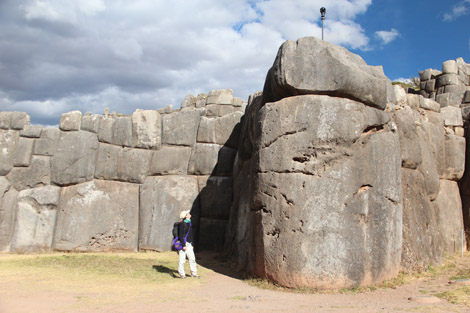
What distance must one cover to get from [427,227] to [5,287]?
835 cm

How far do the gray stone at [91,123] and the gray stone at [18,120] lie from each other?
5.03 ft

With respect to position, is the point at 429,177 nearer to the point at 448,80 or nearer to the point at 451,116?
the point at 451,116

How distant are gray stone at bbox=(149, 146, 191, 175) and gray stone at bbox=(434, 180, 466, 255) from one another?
21.7 ft

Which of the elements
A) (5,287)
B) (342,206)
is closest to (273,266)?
(342,206)

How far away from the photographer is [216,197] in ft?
39.1

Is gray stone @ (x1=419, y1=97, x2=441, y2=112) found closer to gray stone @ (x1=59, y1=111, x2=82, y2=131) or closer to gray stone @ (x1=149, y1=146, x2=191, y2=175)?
gray stone @ (x1=149, y1=146, x2=191, y2=175)

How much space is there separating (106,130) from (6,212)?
3.31m

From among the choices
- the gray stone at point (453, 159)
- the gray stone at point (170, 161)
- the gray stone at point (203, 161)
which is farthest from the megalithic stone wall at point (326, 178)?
the gray stone at point (170, 161)

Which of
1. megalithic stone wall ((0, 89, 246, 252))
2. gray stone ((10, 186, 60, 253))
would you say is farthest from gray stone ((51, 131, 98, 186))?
gray stone ((10, 186, 60, 253))

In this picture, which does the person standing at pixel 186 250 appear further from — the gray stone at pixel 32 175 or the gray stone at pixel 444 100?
the gray stone at pixel 444 100

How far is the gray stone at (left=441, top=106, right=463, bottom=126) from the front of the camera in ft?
37.9

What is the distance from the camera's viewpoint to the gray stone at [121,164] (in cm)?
1170

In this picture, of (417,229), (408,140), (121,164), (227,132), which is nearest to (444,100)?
(408,140)

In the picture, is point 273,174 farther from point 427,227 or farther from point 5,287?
point 5,287
